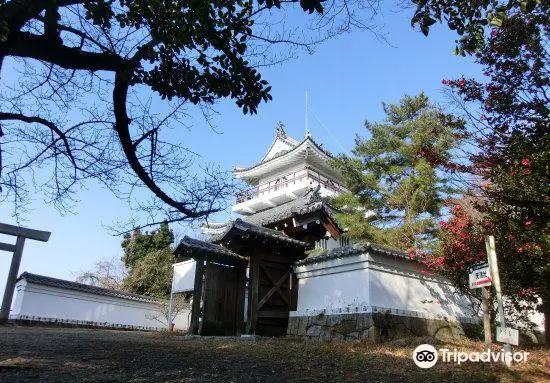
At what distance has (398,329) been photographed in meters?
10.2

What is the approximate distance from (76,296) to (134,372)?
1671cm

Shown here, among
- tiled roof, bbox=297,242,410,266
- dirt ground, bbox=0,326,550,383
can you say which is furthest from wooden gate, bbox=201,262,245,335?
dirt ground, bbox=0,326,550,383

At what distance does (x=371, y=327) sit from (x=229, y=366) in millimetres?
4715

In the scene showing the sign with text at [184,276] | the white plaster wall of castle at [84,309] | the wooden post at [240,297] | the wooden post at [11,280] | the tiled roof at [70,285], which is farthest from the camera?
the sign with text at [184,276]

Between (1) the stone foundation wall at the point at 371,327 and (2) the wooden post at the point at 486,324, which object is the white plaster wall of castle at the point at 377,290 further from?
(2) the wooden post at the point at 486,324

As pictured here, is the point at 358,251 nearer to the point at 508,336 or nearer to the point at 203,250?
the point at 203,250

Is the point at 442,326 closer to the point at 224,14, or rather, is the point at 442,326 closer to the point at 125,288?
the point at 224,14

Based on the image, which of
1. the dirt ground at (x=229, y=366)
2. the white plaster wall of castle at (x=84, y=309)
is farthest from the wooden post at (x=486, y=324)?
the white plaster wall of castle at (x=84, y=309)

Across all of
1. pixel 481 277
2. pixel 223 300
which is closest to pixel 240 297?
pixel 223 300

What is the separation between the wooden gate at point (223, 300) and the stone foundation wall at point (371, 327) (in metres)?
1.67

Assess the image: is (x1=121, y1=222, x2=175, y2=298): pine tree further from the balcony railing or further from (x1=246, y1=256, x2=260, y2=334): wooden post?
(x1=246, y1=256, x2=260, y2=334): wooden post

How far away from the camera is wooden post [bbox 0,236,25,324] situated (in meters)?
14.4

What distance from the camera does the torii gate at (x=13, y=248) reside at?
14461 millimetres

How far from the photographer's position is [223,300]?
12.1m
